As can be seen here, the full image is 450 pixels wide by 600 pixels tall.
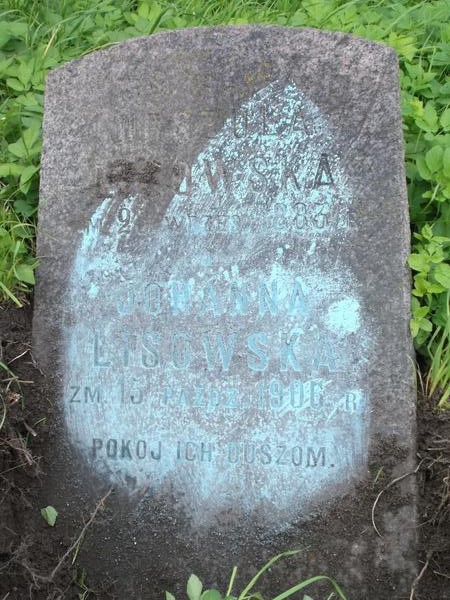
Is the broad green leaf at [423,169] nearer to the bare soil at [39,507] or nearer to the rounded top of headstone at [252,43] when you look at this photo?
the rounded top of headstone at [252,43]

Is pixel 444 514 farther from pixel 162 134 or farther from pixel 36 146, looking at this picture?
pixel 36 146

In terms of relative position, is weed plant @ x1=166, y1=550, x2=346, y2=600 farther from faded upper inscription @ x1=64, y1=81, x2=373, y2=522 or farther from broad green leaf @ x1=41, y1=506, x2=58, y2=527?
broad green leaf @ x1=41, y1=506, x2=58, y2=527

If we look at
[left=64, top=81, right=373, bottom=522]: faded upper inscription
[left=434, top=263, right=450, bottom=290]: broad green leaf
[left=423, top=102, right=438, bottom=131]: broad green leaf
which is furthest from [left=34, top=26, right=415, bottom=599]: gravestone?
[left=423, top=102, right=438, bottom=131]: broad green leaf

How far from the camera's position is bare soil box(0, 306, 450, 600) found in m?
2.38

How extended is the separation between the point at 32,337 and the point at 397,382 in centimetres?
101

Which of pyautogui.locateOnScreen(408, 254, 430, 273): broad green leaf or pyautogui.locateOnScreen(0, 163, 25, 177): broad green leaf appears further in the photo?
pyautogui.locateOnScreen(0, 163, 25, 177): broad green leaf

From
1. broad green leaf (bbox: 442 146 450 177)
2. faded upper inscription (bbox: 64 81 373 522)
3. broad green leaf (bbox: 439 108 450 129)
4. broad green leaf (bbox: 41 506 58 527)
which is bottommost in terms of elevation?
broad green leaf (bbox: 41 506 58 527)

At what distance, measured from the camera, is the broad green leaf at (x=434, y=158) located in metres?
2.64

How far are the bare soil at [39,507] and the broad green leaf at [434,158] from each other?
678mm

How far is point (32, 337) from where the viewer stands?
254 centimetres

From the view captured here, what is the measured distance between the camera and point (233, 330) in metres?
2.46

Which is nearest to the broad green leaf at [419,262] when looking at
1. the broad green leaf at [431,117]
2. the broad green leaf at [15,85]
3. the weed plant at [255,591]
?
the broad green leaf at [431,117]

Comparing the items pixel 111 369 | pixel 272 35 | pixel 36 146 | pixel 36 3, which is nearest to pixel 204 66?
pixel 272 35

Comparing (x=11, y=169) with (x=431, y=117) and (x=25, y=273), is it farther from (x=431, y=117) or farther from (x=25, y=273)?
(x=431, y=117)
